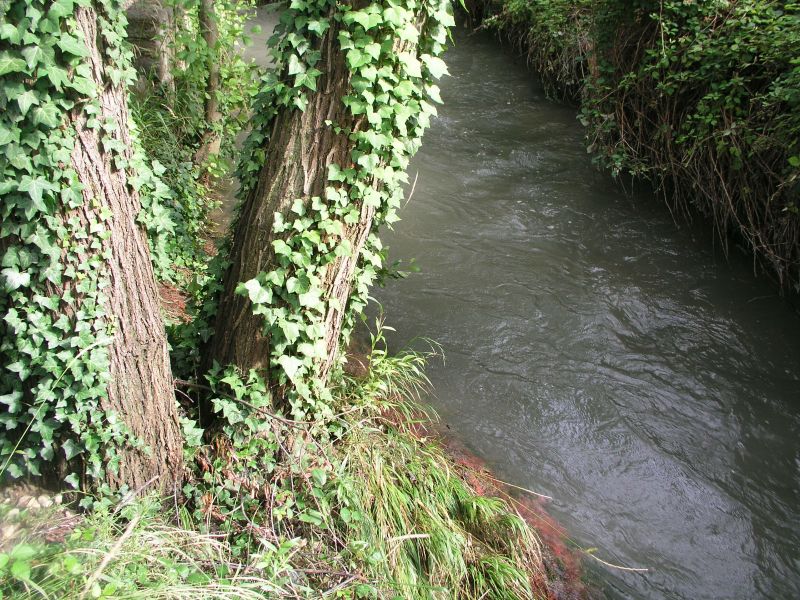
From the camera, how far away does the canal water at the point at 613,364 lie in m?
3.74

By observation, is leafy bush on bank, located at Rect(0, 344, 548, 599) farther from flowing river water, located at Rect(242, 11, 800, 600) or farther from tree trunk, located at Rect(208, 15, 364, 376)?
flowing river water, located at Rect(242, 11, 800, 600)

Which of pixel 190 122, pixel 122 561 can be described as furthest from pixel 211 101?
pixel 122 561

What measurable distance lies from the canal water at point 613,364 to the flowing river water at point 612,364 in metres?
0.01

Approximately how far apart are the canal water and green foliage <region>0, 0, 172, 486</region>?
8.43 ft

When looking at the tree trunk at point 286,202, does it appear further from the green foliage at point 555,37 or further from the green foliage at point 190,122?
the green foliage at point 555,37

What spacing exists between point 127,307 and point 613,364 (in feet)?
12.2

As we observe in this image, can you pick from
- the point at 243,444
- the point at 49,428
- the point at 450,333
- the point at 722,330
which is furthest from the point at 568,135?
the point at 49,428

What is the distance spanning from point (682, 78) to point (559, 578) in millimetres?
4689

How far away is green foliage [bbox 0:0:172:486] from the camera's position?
198 cm

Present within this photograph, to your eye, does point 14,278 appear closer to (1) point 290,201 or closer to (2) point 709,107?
(1) point 290,201

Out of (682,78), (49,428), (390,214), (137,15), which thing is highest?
(682,78)

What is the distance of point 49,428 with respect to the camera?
2383 mm

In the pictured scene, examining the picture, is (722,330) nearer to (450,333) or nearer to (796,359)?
(796,359)

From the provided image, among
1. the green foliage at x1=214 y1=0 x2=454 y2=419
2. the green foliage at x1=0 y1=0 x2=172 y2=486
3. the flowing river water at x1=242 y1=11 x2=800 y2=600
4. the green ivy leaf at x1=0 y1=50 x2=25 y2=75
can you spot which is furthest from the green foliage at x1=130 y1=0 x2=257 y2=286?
the green ivy leaf at x1=0 y1=50 x2=25 y2=75
